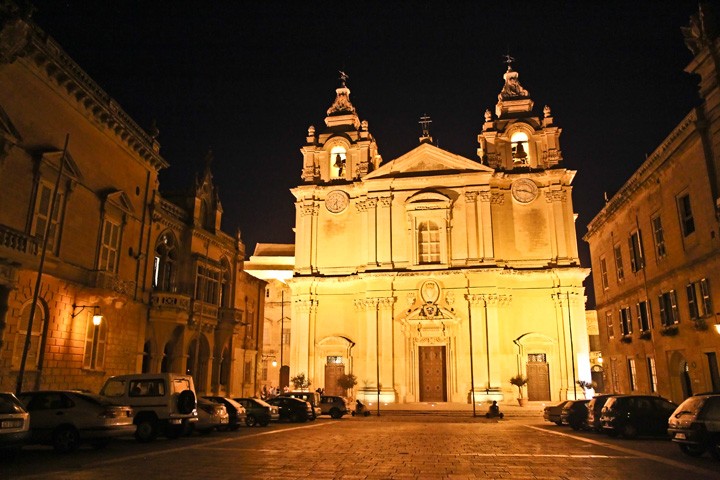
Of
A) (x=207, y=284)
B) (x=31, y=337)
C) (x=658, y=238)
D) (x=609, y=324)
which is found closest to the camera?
(x=31, y=337)

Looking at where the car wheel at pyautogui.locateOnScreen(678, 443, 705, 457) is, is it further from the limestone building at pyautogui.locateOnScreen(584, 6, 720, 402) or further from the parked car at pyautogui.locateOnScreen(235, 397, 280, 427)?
the parked car at pyautogui.locateOnScreen(235, 397, 280, 427)

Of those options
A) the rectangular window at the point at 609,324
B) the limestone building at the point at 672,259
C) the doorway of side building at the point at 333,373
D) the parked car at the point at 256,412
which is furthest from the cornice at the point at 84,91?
the rectangular window at the point at 609,324

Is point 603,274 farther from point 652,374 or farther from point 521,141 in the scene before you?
point 521,141

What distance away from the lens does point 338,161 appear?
131 ft

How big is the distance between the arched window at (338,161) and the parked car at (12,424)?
30391 millimetres

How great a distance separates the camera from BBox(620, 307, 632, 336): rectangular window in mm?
28562

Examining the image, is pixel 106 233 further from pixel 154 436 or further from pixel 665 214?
pixel 665 214

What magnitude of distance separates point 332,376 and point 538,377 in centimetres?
1241

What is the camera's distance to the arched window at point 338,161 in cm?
3959

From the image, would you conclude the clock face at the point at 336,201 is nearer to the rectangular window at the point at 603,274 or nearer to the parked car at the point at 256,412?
the rectangular window at the point at 603,274

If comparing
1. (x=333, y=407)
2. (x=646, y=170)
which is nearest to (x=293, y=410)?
(x=333, y=407)

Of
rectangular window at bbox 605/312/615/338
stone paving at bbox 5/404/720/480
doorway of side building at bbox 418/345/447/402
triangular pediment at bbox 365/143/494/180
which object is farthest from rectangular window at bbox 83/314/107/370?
rectangular window at bbox 605/312/615/338

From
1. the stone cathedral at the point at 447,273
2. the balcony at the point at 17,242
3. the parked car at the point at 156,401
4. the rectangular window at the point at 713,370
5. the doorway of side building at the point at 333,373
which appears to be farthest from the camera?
the doorway of side building at the point at 333,373

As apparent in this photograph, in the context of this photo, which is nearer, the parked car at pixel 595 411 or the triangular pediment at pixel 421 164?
the parked car at pixel 595 411
